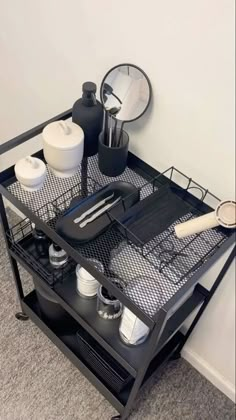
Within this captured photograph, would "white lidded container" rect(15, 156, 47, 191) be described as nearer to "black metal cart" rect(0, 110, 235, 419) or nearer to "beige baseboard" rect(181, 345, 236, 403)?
"black metal cart" rect(0, 110, 235, 419)

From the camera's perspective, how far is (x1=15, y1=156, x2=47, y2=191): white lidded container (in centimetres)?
101

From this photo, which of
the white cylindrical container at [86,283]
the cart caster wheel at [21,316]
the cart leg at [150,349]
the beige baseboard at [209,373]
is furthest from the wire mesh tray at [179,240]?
the cart caster wheel at [21,316]

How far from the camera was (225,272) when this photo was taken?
43.8 inches

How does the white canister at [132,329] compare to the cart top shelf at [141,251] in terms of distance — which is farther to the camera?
the white canister at [132,329]

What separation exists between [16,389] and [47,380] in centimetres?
11

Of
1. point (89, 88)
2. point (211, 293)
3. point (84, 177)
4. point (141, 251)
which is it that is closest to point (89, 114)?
point (89, 88)

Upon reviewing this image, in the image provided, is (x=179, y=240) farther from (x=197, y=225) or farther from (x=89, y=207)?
(x=89, y=207)

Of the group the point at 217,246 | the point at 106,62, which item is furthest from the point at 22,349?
the point at 106,62

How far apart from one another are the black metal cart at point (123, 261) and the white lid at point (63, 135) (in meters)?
0.07

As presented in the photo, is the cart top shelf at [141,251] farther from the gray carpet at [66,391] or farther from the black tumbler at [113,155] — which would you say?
the gray carpet at [66,391]

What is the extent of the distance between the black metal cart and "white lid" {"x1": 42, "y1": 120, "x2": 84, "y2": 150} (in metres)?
0.07

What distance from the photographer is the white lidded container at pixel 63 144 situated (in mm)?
1000

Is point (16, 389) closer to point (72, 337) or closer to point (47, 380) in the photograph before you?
point (47, 380)

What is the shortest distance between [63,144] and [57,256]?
363 millimetres
